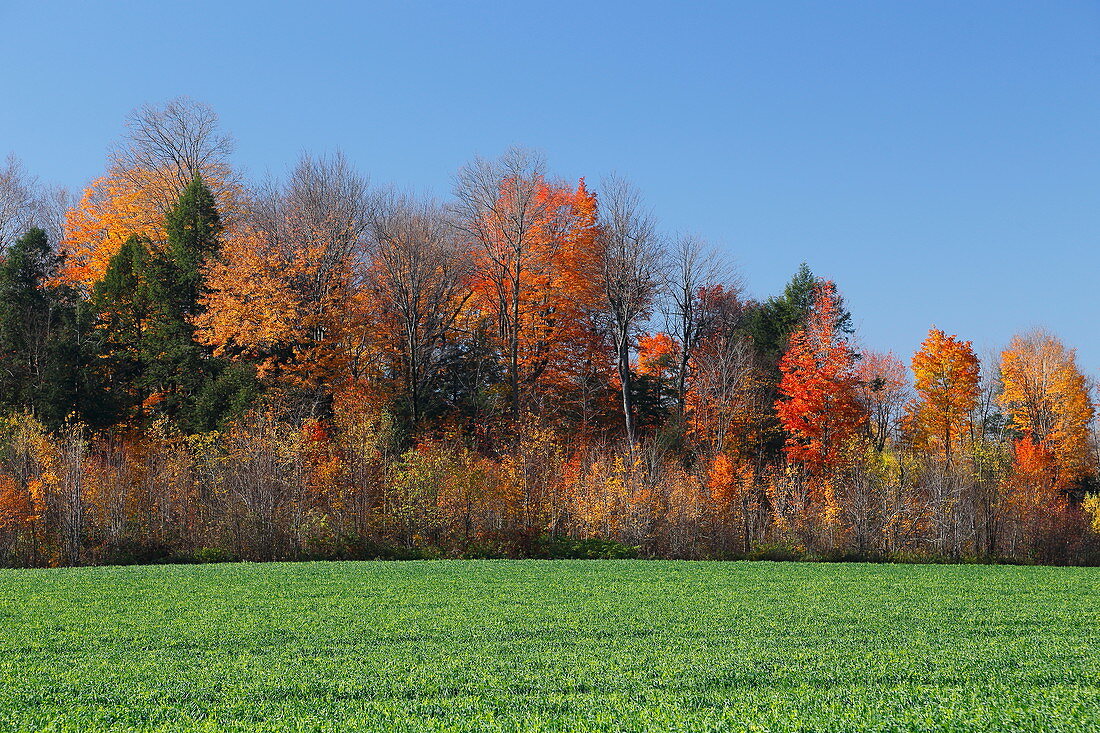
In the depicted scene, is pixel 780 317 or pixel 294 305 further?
pixel 780 317

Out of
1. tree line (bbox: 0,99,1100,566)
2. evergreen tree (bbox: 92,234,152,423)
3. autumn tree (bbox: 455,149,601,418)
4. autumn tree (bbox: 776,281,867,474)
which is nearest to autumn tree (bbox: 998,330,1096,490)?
tree line (bbox: 0,99,1100,566)

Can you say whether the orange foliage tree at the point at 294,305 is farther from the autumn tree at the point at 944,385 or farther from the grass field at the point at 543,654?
the autumn tree at the point at 944,385

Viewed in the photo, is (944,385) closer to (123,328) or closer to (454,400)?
(454,400)

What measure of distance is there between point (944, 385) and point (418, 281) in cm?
2632

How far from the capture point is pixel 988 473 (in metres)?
34.6

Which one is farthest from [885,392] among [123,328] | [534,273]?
[123,328]

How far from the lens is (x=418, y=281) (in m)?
40.8

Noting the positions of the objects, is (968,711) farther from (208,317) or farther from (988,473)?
(208,317)

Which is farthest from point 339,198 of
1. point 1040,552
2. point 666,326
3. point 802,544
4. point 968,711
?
point 968,711

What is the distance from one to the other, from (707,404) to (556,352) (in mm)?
7465

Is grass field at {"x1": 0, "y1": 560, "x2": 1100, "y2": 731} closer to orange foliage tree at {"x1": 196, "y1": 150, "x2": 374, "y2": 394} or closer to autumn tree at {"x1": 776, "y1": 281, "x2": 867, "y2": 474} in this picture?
orange foliage tree at {"x1": 196, "y1": 150, "x2": 374, "y2": 394}

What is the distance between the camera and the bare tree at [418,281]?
134 feet

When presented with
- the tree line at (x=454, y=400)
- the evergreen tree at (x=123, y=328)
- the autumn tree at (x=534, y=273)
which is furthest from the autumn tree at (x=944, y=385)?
the evergreen tree at (x=123, y=328)

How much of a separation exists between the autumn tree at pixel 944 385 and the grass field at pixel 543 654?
2341 cm
